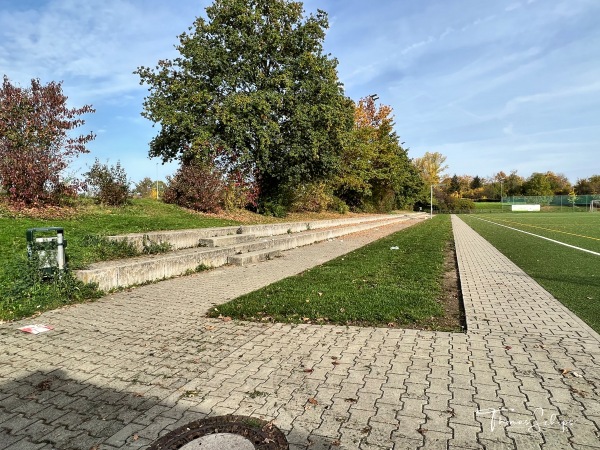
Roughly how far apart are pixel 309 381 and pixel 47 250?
5.00m

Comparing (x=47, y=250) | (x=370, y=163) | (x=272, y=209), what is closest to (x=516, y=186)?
(x=370, y=163)

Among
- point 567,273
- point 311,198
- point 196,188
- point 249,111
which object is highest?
point 249,111

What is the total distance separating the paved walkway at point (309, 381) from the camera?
2717 mm

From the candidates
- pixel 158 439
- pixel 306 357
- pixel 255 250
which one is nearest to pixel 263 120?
pixel 255 250

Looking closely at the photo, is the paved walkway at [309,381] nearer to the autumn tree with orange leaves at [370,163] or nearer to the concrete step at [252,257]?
the concrete step at [252,257]

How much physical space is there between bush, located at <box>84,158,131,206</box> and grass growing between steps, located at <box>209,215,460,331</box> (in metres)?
8.14

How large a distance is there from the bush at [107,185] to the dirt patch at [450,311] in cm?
1108

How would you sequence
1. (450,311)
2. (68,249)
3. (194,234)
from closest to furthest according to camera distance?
(450,311)
(68,249)
(194,234)

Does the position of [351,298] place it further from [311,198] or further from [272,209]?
[311,198]

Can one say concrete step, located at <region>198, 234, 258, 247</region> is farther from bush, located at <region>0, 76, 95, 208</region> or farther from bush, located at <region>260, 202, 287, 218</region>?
bush, located at <region>260, 202, 287, 218</region>

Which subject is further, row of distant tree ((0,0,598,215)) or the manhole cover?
row of distant tree ((0,0,598,215))

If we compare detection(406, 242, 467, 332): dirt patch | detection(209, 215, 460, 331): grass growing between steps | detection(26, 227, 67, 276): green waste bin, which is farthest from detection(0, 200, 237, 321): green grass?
detection(406, 242, 467, 332): dirt patch

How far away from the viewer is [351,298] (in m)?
6.49

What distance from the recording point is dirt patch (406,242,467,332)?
5105 millimetres
